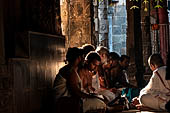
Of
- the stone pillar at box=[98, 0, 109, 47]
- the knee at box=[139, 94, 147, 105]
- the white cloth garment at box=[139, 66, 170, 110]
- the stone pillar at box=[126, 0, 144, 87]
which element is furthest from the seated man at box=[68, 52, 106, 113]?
the stone pillar at box=[98, 0, 109, 47]

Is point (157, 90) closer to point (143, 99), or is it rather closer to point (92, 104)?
point (143, 99)

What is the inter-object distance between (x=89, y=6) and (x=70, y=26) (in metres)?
0.87

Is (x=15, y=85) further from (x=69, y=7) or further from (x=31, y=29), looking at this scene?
(x=69, y=7)

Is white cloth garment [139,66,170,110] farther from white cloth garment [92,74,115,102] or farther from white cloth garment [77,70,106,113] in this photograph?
white cloth garment [77,70,106,113]

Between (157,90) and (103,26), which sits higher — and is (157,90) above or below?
below

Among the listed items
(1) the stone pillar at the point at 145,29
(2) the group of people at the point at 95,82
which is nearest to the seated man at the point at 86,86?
(2) the group of people at the point at 95,82

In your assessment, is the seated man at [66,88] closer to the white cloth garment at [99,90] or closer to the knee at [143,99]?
the white cloth garment at [99,90]

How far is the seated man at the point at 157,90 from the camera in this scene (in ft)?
34.7

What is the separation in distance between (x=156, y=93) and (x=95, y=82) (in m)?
1.51

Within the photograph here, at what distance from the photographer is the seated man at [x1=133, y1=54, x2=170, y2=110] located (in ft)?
34.7

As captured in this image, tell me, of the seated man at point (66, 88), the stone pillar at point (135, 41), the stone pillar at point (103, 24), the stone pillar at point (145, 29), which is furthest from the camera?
the stone pillar at point (103, 24)

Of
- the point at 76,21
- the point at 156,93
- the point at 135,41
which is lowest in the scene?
the point at 156,93

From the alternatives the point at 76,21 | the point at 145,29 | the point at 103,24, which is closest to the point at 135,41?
the point at 145,29

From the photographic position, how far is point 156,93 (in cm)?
1072
